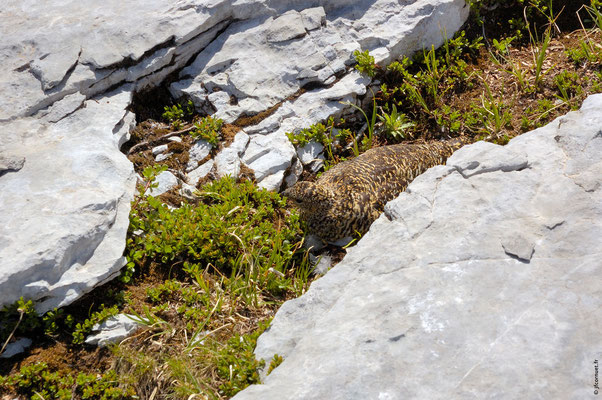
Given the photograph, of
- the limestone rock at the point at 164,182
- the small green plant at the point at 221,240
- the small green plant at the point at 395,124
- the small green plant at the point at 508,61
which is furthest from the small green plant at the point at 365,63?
the limestone rock at the point at 164,182

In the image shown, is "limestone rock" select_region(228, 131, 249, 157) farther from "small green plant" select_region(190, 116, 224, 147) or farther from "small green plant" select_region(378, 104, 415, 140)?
"small green plant" select_region(378, 104, 415, 140)

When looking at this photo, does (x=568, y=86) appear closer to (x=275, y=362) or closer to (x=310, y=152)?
(x=310, y=152)

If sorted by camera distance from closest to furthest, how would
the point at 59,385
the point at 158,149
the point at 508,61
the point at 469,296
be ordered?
the point at 469,296
the point at 59,385
the point at 158,149
the point at 508,61

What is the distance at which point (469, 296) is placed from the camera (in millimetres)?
3369

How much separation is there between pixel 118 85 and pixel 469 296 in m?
4.57

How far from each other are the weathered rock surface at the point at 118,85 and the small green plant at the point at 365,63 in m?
0.12

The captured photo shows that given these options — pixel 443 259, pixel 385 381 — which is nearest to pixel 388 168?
pixel 443 259

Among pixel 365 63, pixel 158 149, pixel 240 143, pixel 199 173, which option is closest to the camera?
pixel 199 173

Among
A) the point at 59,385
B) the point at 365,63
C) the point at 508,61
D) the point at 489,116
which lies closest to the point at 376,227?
the point at 59,385

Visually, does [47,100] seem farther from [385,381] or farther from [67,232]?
[385,381]

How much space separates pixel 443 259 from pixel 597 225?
109 cm

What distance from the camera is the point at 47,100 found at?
5.54 meters

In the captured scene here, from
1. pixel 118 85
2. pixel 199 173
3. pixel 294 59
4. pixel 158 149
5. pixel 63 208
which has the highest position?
pixel 118 85

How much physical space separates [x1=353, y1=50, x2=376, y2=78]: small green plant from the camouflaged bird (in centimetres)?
129
